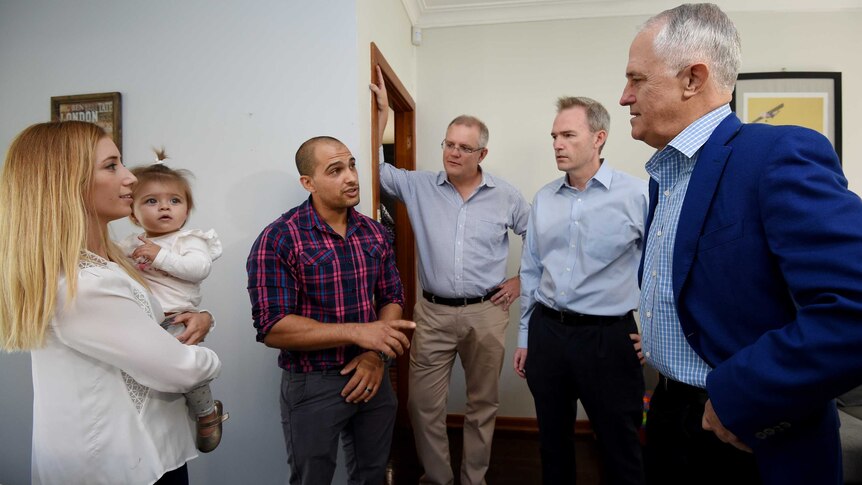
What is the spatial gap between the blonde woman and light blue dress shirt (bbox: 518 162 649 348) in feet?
4.60

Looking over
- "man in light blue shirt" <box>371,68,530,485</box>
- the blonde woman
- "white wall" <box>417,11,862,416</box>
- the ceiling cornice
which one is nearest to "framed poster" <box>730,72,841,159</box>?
"white wall" <box>417,11,862,416</box>

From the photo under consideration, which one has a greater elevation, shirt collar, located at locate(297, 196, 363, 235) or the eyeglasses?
the eyeglasses

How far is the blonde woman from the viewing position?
953mm

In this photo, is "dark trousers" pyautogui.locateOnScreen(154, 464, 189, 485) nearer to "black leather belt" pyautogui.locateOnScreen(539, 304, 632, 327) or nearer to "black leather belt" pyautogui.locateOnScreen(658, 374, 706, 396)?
"black leather belt" pyautogui.locateOnScreen(658, 374, 706, 396)

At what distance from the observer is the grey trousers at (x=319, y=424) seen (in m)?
1.50

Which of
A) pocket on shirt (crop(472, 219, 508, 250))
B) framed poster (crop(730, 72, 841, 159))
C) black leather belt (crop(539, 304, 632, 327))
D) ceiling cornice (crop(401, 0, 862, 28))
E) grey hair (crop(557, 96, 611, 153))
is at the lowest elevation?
black leather belt (crop(539, 304, 632, 327))

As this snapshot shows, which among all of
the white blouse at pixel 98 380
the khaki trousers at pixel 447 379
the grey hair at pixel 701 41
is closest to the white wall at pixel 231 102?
the khaki trousers at pixel 447 379

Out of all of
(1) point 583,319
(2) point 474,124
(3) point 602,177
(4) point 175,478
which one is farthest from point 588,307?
(4) point 175,478

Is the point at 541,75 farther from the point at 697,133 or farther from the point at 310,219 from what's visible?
the point at 697,133

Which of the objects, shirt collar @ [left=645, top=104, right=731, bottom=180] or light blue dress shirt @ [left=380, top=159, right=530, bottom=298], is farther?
light blue dress shirt @ [left=380, top=159, right=530, bottom=298]

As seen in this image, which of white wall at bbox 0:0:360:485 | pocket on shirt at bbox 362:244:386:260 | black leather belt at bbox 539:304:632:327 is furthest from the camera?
white wall at bbox 0:0:360:485

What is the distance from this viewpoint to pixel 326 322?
1.56 meters

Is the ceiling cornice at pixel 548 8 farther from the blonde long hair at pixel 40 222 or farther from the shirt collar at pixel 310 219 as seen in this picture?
the blonde long hair at pixel 40 222

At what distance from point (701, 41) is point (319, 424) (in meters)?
1.52
